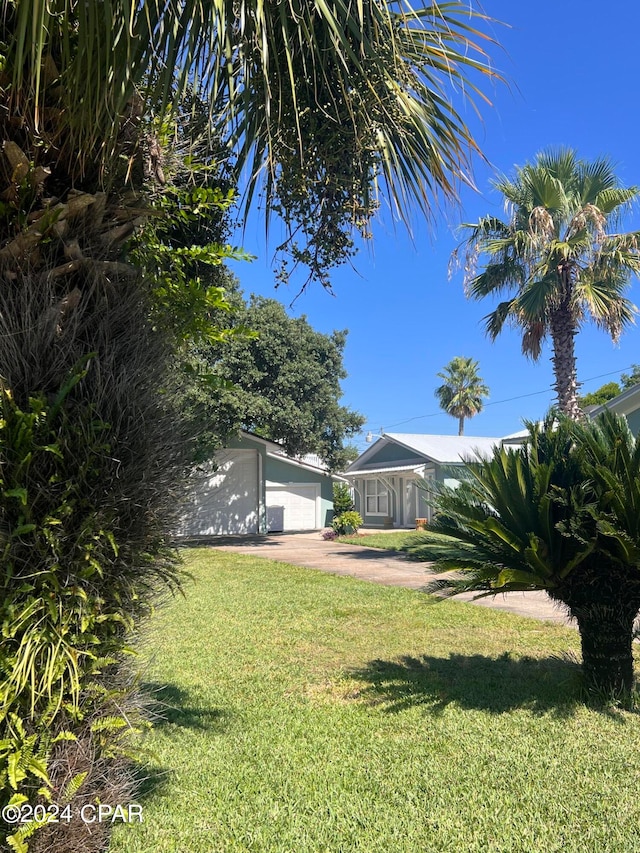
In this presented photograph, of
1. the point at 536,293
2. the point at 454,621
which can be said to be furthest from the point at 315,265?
the point at 536,293

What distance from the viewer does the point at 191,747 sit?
4398mm

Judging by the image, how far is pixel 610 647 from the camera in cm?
507

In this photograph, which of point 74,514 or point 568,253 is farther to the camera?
point 568,253

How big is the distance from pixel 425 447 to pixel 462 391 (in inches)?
858

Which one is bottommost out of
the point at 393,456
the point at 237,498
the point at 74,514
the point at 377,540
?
the point at 377,540

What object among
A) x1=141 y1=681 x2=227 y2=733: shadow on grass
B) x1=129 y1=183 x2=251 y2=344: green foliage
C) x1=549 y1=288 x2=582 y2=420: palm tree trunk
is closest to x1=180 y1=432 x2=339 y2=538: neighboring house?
x1=549 y1=288 x2=582 y2=420: palm tree trunk

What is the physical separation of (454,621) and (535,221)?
364 inches

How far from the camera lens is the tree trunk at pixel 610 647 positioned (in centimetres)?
503

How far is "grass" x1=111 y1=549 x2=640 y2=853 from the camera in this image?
3191 millimetres

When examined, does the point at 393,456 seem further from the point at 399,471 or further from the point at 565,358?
the point at 565,358

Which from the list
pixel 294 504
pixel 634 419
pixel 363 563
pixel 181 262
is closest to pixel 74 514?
pixel 181 262

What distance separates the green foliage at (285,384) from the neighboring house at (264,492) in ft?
4.30

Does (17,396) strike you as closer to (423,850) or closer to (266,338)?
(423,850)

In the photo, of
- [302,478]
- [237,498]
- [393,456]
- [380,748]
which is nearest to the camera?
[380,748]
